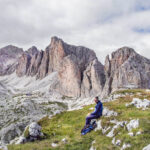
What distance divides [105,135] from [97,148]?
10.4 ft

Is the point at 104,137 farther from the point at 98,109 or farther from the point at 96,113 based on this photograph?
the point at 98,109

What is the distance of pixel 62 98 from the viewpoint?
637 feet

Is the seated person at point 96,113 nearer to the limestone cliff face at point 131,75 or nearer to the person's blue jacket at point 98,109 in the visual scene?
the person's blue jacket at point 98,109

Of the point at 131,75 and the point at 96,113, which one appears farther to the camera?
the point at 131,75

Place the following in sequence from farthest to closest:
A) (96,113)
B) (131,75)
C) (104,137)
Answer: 1. (131,75)
2. (96,113)
3. (104,137)

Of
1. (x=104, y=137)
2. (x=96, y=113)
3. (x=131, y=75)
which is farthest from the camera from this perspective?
(x=131, y=75)

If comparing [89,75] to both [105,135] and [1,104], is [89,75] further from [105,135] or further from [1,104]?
[105,135]

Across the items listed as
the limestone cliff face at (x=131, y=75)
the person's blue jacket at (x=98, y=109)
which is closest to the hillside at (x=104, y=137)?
the person's blue jacket at (x=98, y=109)

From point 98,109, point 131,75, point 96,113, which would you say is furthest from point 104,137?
point 131,75

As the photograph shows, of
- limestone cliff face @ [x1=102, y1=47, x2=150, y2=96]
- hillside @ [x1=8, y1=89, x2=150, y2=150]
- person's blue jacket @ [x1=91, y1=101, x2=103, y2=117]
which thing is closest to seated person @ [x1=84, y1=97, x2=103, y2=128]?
person's blue jacket @ [x1=91, y1=101, x2=103, y2=117]

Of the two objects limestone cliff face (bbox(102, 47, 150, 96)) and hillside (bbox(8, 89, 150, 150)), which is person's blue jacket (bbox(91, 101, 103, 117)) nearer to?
hillside (bbox(8, 89, 150, 150))

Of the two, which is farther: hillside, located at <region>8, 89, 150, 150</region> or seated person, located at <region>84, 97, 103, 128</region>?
seated person, located at <region>84, 97, 103, 128</region>

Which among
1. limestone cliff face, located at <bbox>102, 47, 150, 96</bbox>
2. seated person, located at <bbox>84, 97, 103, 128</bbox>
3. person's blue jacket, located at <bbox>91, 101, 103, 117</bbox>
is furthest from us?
limestone cliff face, located at <bbox>102, 47, 150, 96</bbox>

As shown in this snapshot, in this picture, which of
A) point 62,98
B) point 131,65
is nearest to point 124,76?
point 131,65
